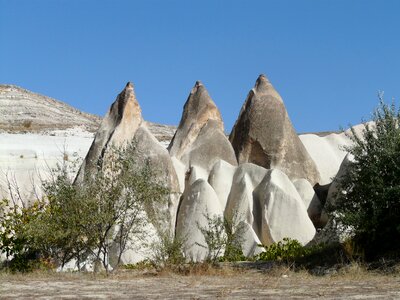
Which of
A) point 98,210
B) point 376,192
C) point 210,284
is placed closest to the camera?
point 210,284

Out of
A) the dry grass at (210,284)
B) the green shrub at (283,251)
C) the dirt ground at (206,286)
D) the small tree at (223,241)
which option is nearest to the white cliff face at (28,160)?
the green shrub at (283,251)

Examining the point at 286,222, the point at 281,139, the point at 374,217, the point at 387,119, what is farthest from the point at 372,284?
Result: the point at 281,139

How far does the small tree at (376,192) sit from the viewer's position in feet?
47.0

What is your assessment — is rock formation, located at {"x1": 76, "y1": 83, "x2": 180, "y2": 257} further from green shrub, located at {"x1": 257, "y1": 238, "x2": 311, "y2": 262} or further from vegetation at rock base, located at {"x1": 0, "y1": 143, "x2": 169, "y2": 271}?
vegetation at rock base, located at {"x1": 0, "y1": 143, "x2": 169, "y2": 271}

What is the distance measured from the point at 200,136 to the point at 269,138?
2201 mm

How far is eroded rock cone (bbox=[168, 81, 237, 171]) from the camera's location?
78.6ft

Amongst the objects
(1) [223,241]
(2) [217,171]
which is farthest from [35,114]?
(1) [223,241]

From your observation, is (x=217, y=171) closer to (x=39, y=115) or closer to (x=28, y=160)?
(x=28, y=160)

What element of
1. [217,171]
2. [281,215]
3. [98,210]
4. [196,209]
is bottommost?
[98,210]

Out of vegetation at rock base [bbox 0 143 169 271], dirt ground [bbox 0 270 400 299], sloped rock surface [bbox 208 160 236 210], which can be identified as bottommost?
dirt ground [bbox 0 270 400 299]

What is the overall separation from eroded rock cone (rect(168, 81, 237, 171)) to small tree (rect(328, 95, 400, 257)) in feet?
29.3

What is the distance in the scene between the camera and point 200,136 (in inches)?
977

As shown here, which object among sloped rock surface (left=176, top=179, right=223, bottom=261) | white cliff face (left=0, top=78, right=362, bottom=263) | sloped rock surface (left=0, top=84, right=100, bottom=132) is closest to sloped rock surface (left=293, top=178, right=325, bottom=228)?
white cliff face (left=0, top=78, right=362, bottom=263)

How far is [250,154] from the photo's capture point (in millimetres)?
24859
